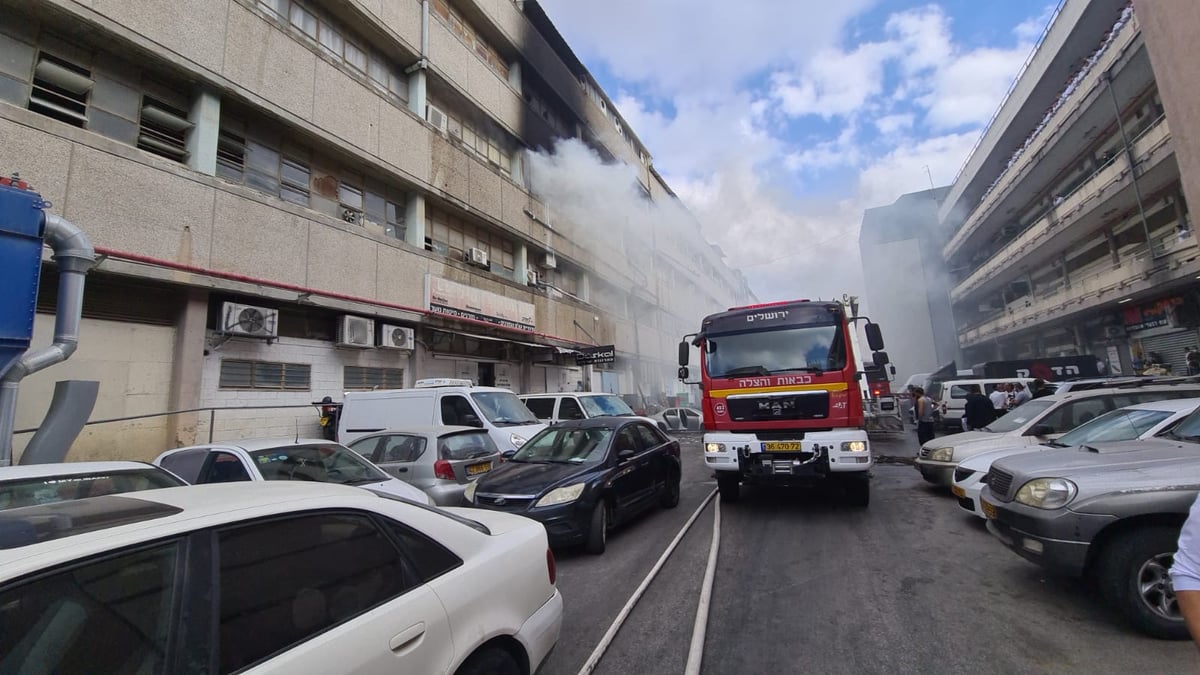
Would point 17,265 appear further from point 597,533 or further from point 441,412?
point 597,533

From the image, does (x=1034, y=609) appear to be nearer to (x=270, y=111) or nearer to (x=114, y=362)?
(x=114, y=362)

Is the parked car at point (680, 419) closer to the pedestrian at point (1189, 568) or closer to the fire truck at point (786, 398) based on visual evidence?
the fire truck at point (786, 398)

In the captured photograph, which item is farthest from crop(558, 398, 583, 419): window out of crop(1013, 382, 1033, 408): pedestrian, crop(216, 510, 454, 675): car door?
crop(1013, 382, 1033, 408): pedestrian

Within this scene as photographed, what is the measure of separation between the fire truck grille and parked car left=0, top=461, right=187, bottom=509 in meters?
5.59

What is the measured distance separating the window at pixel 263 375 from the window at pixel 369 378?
2.94 feet

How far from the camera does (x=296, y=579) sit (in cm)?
166

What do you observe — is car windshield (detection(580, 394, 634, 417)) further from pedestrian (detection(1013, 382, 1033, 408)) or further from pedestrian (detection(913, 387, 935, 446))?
pedestrian (detection(1013, 382, 1033, 408))

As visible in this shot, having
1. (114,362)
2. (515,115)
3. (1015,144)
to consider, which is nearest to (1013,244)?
(1015,144)

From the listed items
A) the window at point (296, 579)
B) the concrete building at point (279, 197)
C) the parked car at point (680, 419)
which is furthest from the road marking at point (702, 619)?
the parked car at point (680, 419)

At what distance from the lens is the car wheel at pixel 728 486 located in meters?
6.77

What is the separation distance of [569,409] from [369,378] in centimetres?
480

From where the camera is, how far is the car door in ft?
4.81

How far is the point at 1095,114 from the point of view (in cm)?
1534

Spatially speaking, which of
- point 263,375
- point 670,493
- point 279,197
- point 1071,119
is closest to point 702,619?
point 670,493
